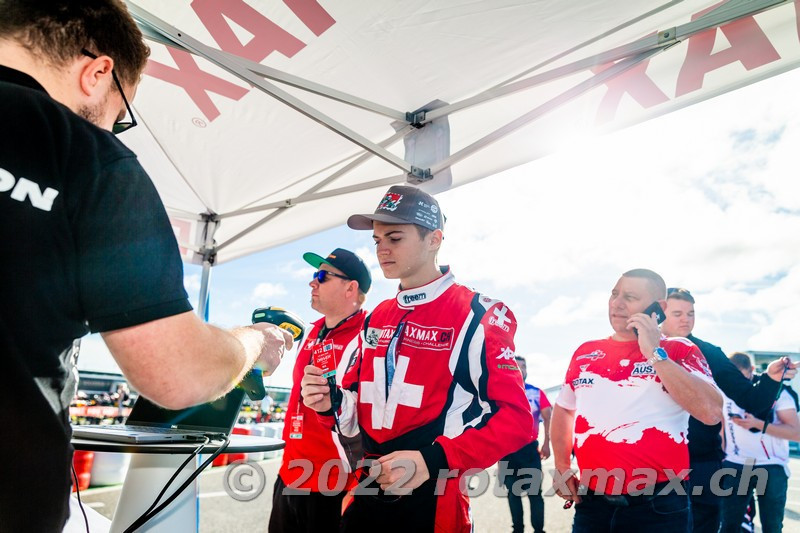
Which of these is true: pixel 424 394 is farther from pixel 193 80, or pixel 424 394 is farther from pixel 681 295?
pixel 681 295

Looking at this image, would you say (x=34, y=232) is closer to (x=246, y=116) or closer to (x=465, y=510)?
(x=465, y=510)

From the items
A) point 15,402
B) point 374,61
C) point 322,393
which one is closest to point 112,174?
point 15,402

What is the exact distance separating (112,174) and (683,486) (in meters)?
3.00

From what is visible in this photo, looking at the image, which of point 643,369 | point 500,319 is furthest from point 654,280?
point 500,319

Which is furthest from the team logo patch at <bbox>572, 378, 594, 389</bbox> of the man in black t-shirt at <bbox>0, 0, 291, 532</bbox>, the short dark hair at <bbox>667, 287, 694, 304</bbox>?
the man in black t-shirt at <bbox>0, 0, 291, 532</bbox>

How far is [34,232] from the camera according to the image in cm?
81

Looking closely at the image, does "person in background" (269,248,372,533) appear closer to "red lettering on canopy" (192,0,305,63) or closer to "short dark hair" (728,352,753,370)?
"red lettering on canopy" (192,0,305,63)

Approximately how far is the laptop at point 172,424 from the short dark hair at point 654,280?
2.57 metres

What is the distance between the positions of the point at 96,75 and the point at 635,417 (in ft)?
9.65

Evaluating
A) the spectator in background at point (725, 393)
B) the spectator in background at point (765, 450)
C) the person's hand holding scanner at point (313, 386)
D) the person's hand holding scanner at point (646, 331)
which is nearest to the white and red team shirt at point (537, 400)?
the spectator in background at point (765, 450)

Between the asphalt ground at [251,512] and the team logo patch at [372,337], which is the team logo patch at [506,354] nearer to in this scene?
the team logo patch at [372,337]

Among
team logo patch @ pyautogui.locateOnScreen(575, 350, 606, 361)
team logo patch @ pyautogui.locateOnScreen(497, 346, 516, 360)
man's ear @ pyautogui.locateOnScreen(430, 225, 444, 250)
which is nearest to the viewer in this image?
team logo patch @ pyautogui.locateOnScreen(497, 346, 516, 360)

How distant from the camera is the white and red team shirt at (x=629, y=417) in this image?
268cm

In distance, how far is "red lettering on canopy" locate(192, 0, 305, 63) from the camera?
280cm
